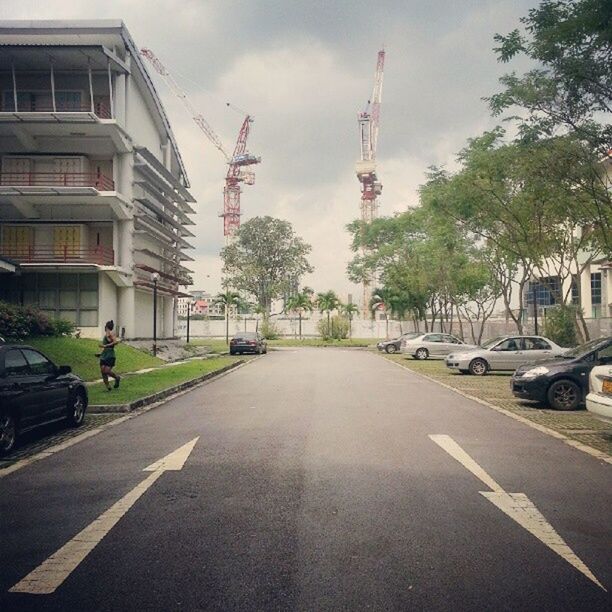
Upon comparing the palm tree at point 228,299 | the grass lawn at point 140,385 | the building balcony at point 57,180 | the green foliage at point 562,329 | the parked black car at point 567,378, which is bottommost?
the grass lawn at point 140,385

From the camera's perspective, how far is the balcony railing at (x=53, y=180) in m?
30.3

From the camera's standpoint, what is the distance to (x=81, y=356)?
21.2 m

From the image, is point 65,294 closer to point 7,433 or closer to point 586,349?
point 7,433

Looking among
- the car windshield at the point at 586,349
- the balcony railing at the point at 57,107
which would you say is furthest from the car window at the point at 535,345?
the balcony railing at the point at 57,107

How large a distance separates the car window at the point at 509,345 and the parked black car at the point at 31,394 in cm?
1503

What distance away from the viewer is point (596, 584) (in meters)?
3.74

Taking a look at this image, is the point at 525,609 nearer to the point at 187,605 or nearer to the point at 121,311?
the point at 187,605

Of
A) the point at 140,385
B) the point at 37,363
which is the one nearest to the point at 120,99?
the point at 140,385

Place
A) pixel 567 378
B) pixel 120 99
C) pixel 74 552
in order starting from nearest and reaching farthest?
pixel 74 552, pixel 567 378, pixel 120 99

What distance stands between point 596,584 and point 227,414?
27.5 feet

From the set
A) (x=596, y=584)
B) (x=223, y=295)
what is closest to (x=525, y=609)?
(x=596, y=584)

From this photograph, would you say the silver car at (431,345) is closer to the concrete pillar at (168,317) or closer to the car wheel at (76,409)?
the concrete pillar at (168,317)

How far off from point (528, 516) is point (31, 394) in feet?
22.4

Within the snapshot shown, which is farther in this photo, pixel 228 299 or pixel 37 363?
pixel 228 299
